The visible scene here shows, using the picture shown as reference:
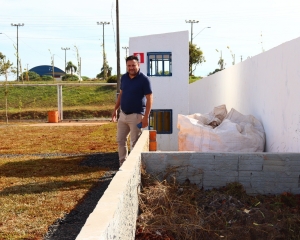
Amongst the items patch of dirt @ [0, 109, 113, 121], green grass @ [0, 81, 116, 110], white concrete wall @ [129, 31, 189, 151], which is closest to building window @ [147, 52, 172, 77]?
white concrete wall @ [129, 31, 189, 151]

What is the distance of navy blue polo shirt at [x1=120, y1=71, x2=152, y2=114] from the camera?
263 inches

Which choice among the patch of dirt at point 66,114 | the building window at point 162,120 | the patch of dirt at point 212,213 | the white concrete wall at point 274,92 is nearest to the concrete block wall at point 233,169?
the patch of dirt at point 212,213

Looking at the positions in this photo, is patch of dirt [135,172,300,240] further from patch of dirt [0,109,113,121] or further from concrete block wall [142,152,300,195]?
patch of dirt [0,109,113,121]

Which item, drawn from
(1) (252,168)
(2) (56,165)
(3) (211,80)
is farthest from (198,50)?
(1) (252,168)

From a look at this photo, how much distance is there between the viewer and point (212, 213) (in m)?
4.73

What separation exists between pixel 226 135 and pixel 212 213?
256 centimetres

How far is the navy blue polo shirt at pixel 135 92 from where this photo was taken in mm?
6688

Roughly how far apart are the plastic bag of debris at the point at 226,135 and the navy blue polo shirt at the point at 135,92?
1.17 metres

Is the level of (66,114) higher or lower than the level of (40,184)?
higher

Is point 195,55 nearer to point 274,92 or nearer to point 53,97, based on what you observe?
point 53,97

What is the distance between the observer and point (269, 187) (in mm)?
5527

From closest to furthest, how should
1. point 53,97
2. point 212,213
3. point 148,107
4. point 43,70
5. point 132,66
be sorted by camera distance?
point 212,213 < point 132,66 < point 148,107 < point 53,97 < point 43,70

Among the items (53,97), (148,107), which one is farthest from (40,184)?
(53,97)

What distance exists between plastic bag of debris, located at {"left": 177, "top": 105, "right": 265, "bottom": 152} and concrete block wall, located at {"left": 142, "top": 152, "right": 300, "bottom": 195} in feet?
4.82
